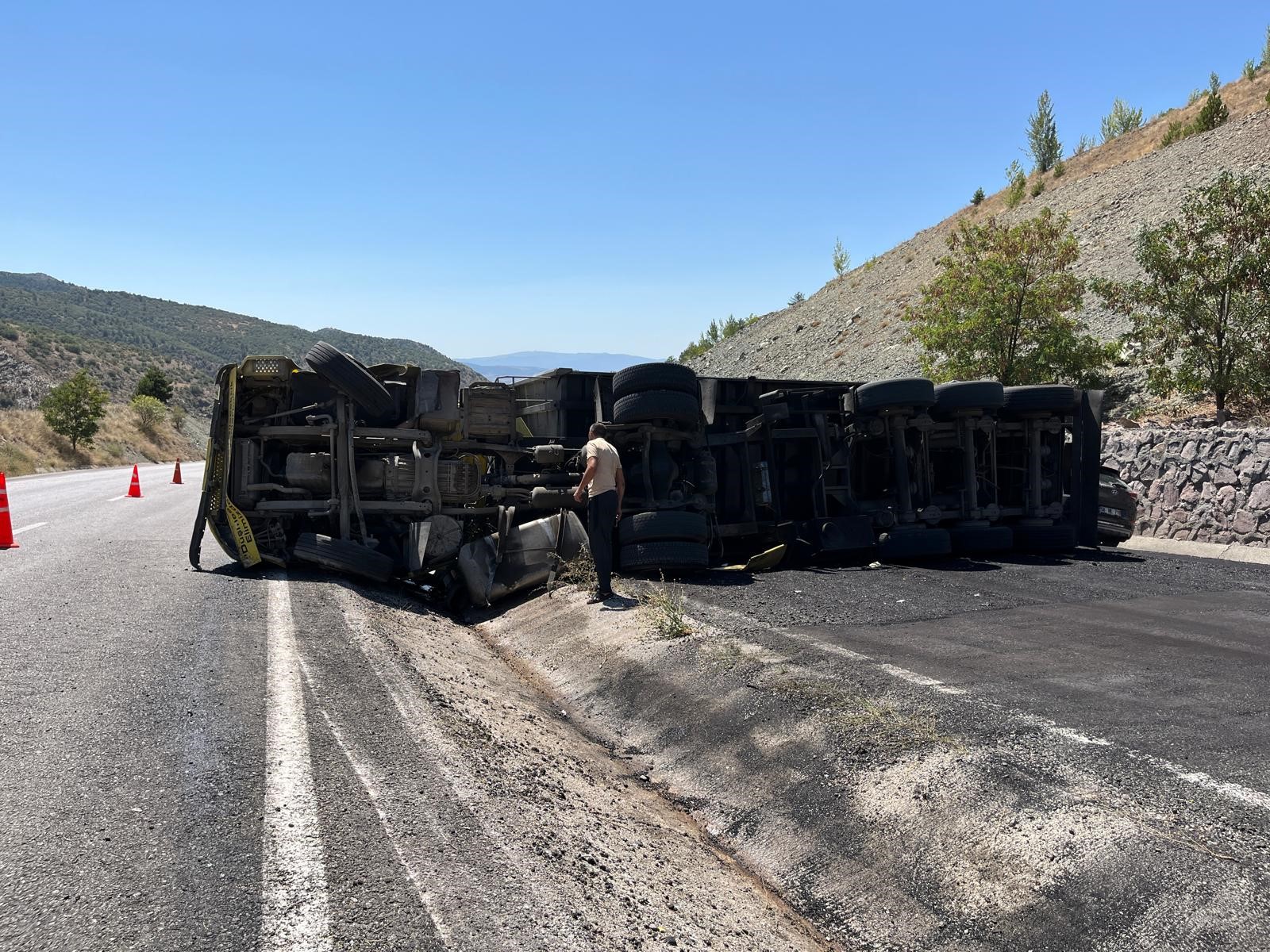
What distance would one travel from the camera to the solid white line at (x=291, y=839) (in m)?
2.77

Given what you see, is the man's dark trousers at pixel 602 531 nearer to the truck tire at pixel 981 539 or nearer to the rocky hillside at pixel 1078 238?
the truck tire at pixel 981 539

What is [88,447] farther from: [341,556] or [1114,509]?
[1114,509]

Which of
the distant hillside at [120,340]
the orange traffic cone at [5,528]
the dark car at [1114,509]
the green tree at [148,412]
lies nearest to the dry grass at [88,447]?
the green tree at [148,412]

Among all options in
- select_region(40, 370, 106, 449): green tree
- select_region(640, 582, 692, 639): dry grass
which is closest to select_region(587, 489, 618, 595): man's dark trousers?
select_region(640, 582, 692, 639): dry grass

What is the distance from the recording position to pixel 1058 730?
187 inches

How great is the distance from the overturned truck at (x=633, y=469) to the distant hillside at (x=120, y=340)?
31.6 m

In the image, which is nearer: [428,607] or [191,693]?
[191,693]

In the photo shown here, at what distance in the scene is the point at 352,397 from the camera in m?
10.1

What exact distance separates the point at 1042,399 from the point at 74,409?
4242 centimetres

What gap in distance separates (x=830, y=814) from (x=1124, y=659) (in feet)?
10.4

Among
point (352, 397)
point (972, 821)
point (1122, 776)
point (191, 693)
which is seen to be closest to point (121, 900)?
point (191, 693)

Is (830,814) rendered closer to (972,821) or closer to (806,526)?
(972,821)

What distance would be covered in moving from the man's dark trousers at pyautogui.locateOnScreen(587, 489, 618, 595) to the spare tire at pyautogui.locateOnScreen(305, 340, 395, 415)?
2965 mm

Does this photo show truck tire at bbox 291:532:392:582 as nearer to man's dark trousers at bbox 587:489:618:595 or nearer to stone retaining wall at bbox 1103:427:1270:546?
man's dark trousers at bbox 587:489:618:595
